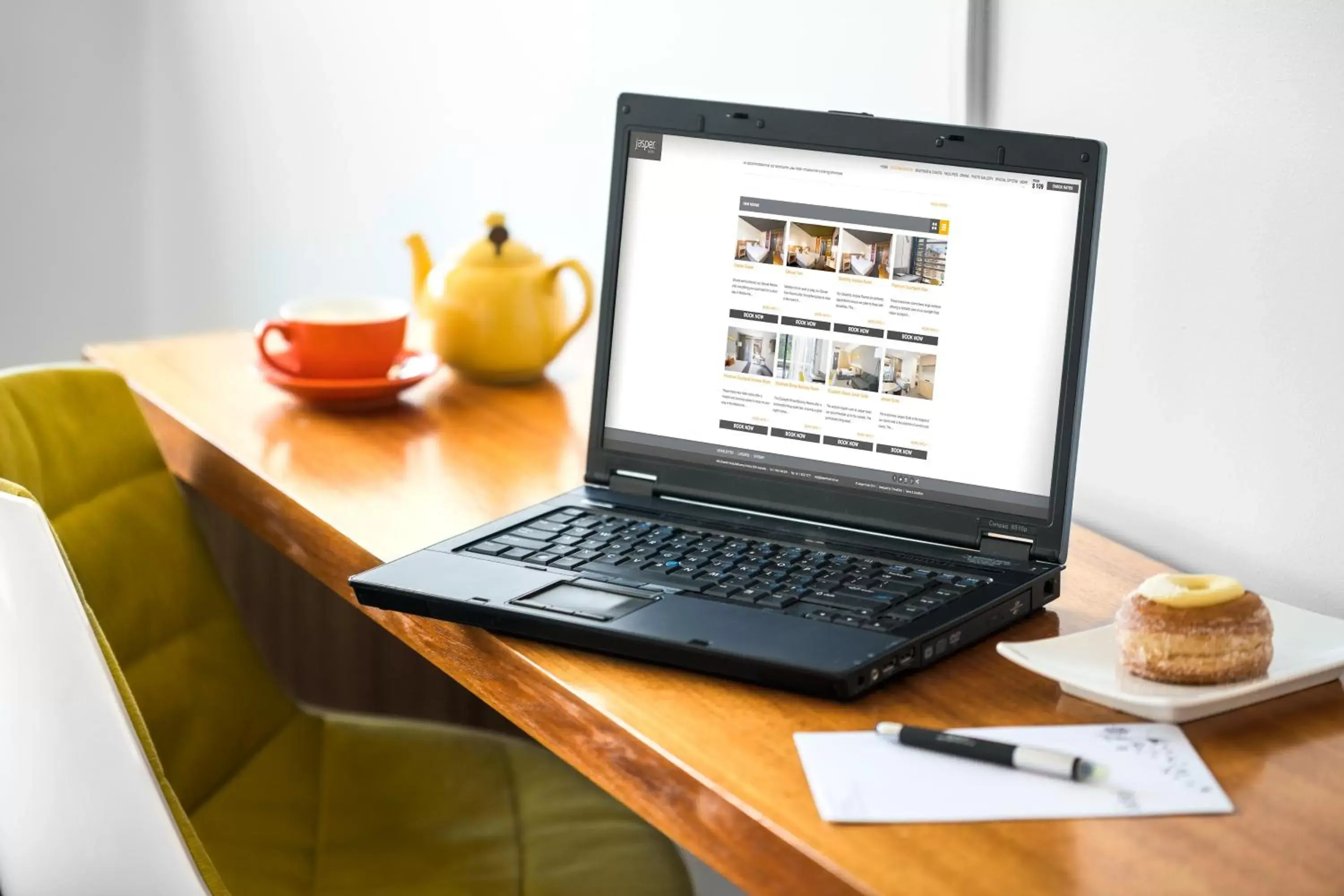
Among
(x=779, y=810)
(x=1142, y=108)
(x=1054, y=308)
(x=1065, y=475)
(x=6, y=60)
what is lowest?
(x=779, y=810)

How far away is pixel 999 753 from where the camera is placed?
70cm

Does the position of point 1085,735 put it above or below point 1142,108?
below

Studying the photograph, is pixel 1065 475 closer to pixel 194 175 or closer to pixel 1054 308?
pixel 1054 308

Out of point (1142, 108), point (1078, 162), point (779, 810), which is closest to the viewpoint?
Answer: point (779, 810)

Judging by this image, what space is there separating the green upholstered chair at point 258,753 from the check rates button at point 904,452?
0.44 meters

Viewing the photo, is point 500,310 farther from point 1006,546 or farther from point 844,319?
point 1006,546

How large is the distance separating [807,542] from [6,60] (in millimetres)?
2202

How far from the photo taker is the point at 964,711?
2.52ft

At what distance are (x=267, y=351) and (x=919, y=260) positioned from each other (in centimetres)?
73

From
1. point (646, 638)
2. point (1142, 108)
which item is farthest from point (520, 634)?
point (1142, 108)

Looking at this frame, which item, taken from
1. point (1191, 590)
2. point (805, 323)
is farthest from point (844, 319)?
point (1191, 590)

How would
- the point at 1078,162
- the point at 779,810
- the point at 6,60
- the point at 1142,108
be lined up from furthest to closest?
the point at 6,60 < the point at 1142,108 < the point at 1078,162 < the point at 779,810

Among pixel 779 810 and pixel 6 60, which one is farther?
pixel 6 60

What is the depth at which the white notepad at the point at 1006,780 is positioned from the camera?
0.66 meters
